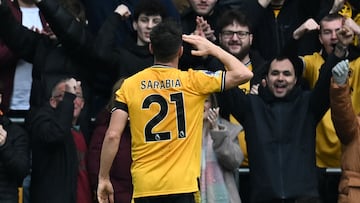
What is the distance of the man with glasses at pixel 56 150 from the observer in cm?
1119

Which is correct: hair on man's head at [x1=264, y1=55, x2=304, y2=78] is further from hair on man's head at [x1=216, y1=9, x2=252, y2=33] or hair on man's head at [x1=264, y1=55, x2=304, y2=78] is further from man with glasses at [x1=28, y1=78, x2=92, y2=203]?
man with glasses at [x1=28, y1=78, x2=92, y2=203]

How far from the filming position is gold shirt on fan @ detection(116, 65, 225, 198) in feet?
32.1

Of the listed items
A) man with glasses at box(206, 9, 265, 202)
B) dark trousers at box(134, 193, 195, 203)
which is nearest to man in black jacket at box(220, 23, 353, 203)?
man with glasses at box(206, 9, 265, 202)

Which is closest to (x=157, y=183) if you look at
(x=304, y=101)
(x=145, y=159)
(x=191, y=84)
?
(x=145, y=159)

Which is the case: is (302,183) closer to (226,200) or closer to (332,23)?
(226,200)

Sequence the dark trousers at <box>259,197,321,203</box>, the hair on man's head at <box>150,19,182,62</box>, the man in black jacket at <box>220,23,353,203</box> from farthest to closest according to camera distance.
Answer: the man in black jacket at <box>220,23,353,203</box> < the dark trousers at <box>259,197,321,203</box> < the hair on man's head at <box>150,19,182,62</box>

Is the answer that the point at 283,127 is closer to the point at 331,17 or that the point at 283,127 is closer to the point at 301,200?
the point at 301,200

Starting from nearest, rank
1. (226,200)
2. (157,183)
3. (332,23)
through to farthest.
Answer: (157,183) → (226,200) → (332,23)

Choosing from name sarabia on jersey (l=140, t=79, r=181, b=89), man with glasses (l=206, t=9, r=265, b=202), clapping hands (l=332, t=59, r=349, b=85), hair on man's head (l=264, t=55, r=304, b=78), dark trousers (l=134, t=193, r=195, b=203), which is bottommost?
dark trousers (l=134, t=193, r=195, b=203)

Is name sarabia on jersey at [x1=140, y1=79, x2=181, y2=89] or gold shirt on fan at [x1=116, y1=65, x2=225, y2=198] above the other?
name sarabia on jersey at [x1=140, y1=79, x2=181, y2=89]

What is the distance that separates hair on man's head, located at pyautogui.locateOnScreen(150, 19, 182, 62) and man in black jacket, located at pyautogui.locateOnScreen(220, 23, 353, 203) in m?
1.84

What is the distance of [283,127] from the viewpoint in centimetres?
1154

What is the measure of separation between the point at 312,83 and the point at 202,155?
1699mm

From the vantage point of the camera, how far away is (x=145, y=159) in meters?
9.87
